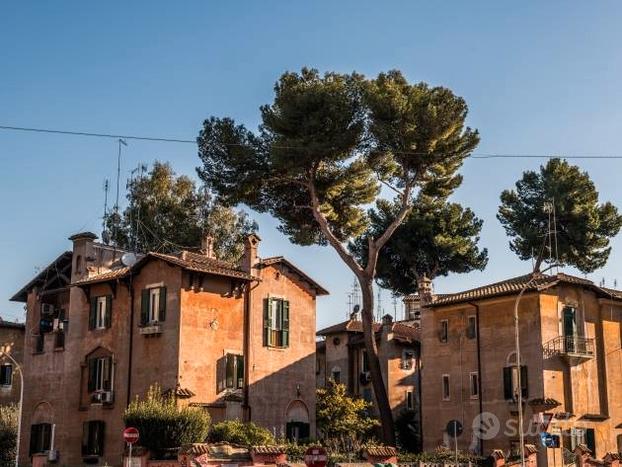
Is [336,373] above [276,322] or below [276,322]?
below

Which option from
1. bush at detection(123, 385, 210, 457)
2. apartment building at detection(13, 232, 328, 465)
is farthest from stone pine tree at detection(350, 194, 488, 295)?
bush at detection(123, 385, 210, 457)

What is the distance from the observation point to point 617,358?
1978 inches

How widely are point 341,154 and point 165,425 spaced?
17.0m

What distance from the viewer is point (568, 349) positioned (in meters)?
46.8

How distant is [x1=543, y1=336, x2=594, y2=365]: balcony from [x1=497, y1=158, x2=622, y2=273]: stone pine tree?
59.2ft

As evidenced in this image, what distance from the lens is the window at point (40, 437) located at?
150 ft

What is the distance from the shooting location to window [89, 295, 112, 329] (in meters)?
45.0

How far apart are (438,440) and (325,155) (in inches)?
674

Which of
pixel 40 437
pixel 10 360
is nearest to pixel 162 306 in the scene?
pixel 40 437

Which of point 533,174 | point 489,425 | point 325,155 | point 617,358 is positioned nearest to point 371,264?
point 325,155

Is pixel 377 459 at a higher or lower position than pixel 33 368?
lower

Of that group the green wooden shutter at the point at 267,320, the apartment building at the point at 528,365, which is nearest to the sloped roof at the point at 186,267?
the green wooden shutter at the point at 267,320

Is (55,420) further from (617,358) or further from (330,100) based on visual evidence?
(617,358)

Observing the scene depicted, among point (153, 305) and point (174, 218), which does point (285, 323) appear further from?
point (174, 218)
